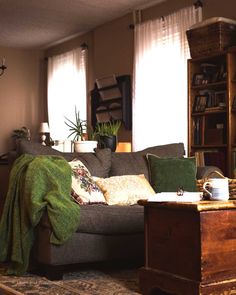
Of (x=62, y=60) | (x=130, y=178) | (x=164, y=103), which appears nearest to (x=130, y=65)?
(x=164, y=103)

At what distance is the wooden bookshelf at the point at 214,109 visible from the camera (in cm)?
499

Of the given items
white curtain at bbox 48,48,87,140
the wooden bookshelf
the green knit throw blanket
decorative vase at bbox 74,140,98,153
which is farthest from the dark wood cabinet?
the green knit throw blanket

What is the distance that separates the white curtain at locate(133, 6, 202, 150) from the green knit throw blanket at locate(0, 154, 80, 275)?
2.90 m

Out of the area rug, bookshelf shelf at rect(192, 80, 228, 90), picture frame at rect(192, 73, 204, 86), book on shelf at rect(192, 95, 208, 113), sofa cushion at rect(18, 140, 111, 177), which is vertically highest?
picture frame at rect(192, 73, 204, 86)

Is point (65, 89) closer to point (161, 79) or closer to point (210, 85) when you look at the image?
point (161, 79)

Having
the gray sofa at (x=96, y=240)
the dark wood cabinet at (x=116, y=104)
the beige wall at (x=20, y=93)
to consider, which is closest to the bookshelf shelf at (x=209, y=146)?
the dark wood cabinet at (x=116, y=104)

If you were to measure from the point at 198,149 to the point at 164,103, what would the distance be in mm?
1054

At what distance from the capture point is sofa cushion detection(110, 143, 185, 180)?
4.13 metres

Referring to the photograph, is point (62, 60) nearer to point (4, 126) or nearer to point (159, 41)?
point (4, 126)

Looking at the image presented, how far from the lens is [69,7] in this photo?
675cm

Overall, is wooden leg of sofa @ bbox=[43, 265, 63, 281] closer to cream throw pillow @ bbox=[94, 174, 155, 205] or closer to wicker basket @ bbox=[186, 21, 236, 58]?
cream throw pillow @ bbox=[94, 174, 155, 205]

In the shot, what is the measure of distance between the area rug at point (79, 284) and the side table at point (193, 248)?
270 mm

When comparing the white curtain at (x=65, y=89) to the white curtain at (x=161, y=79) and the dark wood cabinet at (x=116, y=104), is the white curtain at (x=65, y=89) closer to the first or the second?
the dark wood cabinet at (x=116, y=104)

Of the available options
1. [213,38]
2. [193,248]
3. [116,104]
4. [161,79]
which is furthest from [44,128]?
[193,248]
